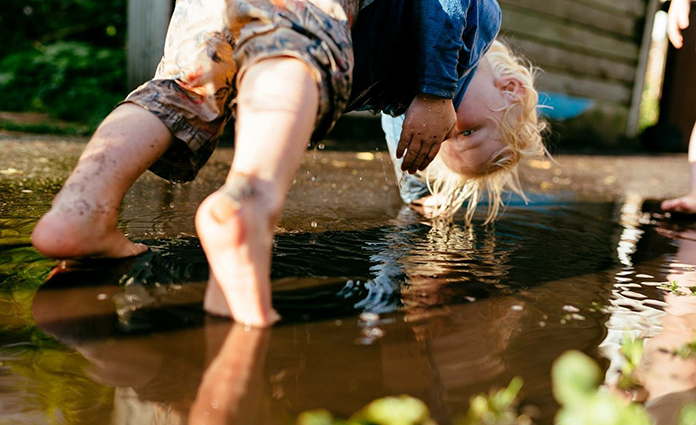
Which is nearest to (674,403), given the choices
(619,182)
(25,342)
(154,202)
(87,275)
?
(25,342)

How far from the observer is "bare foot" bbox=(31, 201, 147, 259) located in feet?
4.33

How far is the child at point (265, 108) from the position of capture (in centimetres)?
111

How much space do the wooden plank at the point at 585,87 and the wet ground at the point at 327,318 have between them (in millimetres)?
5408

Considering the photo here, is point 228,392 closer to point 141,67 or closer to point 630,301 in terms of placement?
point 630,301

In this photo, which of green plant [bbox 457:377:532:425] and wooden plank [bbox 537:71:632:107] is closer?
green plant [bbox 457:377:532:425]

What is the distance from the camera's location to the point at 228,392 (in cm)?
88

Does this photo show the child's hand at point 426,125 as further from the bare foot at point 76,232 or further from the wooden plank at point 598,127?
the wooden plank at point 598,127

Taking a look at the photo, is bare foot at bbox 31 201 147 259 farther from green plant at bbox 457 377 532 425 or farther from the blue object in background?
the blue object in background

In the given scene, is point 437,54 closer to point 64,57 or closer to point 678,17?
point 678,17

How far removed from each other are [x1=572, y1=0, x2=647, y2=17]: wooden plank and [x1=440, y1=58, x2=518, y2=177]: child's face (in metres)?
6.27

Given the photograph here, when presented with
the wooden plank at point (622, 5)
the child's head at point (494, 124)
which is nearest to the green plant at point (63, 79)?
the child's head at point (494, 124)

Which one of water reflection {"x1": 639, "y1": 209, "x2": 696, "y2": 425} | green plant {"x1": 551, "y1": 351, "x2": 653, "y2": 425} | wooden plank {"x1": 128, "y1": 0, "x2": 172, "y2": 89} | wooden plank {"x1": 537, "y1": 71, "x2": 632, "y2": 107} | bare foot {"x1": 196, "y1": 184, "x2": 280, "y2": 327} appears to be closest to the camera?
green plant {"x1": 551, "y1": 351, "x2": 653, "y2": 425}

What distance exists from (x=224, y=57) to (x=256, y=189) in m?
0.60

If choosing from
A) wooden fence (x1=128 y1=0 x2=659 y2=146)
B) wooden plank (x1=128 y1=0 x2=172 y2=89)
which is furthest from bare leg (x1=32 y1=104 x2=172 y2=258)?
wooden fence (x1=128 y1=0 x2=659 y2=146)
